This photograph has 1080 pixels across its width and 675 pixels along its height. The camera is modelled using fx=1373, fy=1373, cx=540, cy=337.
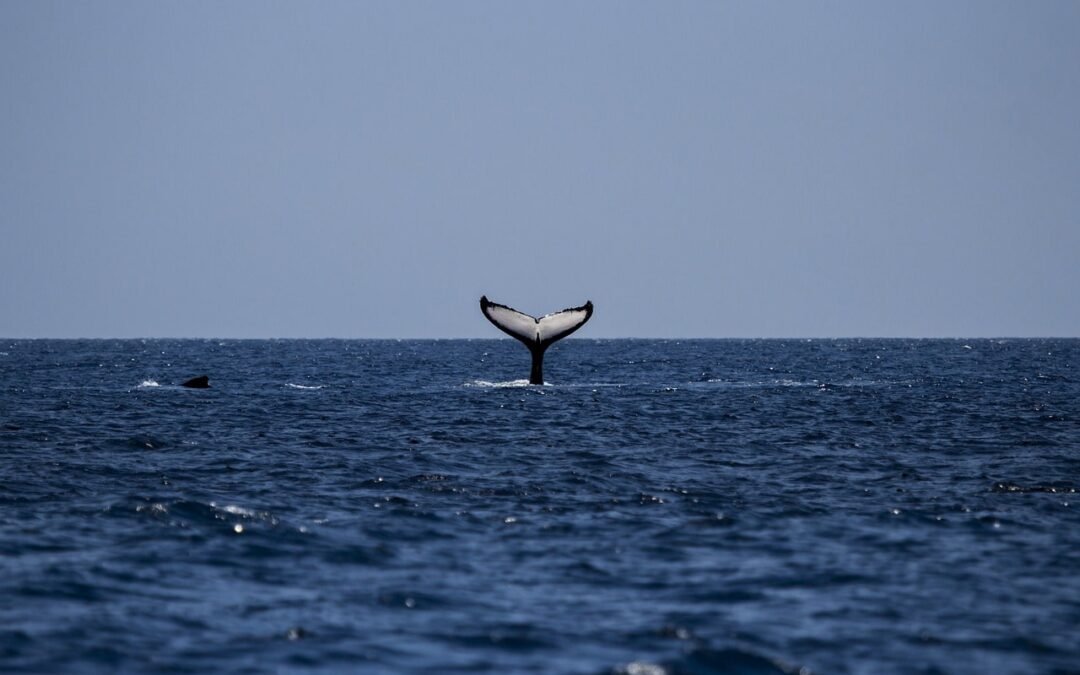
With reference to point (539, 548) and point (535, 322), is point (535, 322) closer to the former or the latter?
point (535, 322)

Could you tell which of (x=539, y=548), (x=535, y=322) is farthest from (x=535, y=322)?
(x=539, y=548)

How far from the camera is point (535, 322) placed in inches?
1537

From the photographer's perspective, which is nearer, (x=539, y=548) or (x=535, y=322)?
(x=539, y=548)

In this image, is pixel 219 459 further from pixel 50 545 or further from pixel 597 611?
pixel 597 611

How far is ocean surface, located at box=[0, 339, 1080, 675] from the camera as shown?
10.1 meters

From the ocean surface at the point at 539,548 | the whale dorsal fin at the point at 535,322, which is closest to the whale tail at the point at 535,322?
the whale dorsal fin at the point at 535,322

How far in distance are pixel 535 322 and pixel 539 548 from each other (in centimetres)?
2519

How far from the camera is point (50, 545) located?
1403cm

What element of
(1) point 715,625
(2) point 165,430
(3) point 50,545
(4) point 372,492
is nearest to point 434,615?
(1) point 715,625

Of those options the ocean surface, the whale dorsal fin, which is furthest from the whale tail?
the ocean surface

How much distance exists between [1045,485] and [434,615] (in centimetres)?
1127

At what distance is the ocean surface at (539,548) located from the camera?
1006cm

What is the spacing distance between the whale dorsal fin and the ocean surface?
28.6 feet

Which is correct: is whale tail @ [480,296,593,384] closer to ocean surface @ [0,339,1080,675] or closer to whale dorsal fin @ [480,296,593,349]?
whale dorsal fin @ [480,296,593,349]
